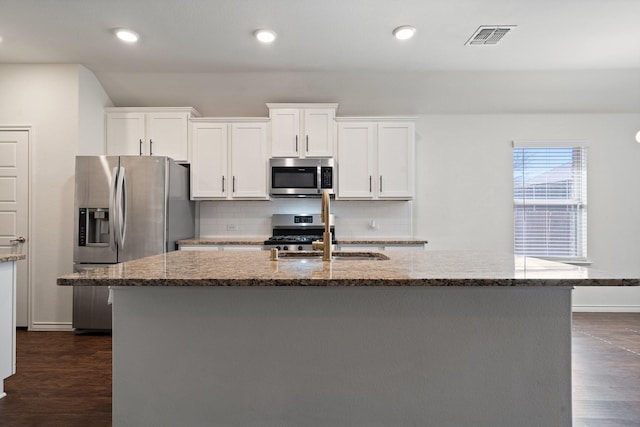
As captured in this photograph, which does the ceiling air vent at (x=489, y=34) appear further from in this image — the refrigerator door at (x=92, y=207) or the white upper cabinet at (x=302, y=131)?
the refrigerator door at (x=92, y=207)

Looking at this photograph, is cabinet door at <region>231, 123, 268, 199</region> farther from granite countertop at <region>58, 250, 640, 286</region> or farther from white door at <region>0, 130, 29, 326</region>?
granite countertop at <region>58, 250, 640, 286</region>

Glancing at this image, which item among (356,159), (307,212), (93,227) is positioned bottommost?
(93,227)

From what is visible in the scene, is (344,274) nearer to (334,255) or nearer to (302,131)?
(334,255)

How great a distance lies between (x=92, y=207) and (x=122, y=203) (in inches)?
12.3

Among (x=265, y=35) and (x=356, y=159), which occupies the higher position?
(x=265, y=35)

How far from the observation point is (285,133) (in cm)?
419

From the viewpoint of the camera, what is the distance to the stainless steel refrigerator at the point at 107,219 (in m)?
3.66

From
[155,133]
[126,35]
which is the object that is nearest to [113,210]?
[155,133]

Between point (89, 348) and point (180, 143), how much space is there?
7.36 ft

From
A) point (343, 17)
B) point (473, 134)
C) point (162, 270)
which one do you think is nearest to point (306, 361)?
point (162, 270)

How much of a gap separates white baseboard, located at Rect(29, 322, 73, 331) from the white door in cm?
24

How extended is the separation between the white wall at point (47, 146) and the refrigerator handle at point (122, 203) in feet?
2.49

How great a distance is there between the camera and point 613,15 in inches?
117

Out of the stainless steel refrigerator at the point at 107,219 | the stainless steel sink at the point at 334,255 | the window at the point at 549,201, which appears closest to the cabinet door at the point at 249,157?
the stainless steel refrigerator at the point at 107,219
